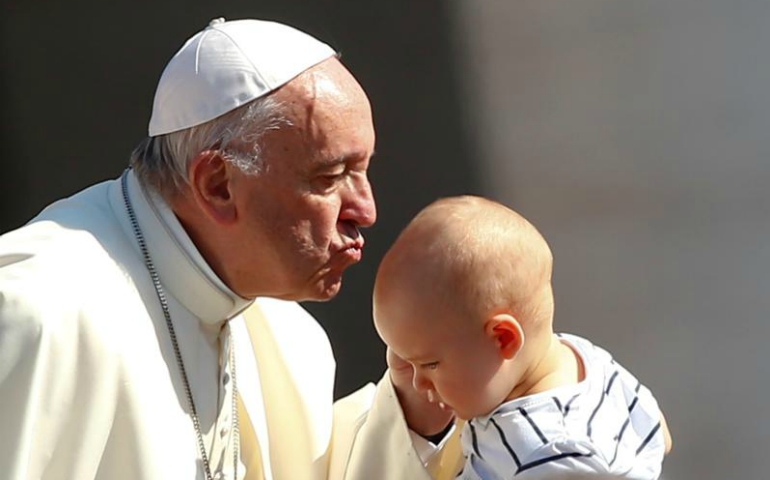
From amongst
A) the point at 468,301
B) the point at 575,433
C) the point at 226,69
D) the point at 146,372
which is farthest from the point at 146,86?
the point at 575,433

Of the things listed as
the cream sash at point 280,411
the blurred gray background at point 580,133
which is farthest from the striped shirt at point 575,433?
the blurred gray background at point 580,133

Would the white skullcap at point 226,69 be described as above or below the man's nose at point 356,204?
above

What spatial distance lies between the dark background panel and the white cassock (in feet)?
6.36

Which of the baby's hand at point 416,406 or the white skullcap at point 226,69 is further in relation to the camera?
the baby's hand at point 416,406

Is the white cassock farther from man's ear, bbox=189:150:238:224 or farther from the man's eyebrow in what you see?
the man's eyebrow

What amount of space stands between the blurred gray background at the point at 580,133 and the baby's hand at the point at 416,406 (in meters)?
2.19

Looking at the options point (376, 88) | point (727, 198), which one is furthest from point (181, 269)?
point (727, 198)

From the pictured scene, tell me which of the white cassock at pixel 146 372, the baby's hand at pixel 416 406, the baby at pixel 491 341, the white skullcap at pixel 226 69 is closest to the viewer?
the white cassock at pixel 146 372

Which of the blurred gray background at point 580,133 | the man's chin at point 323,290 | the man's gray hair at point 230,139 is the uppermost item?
the man's gray hair at point 230,139

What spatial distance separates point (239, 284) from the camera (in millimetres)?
2855

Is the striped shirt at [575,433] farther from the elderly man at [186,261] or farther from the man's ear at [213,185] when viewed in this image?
the man's ear at [213,185]

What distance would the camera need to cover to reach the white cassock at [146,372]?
2.56 m

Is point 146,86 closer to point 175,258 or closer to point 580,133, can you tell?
point 580,133

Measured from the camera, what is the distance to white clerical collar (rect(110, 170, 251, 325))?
2826 millimetres
